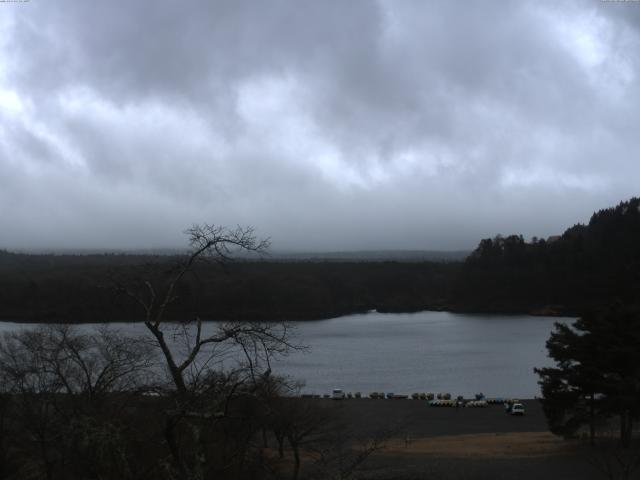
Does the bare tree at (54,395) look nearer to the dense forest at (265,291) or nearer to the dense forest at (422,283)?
the dense forest at (265,291)

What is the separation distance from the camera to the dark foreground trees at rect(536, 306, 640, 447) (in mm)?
14664

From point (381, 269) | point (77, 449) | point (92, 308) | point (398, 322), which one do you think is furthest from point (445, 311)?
point (77, 449)

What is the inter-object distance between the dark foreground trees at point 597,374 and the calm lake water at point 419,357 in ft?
46.2

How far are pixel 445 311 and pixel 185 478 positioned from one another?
270 feet

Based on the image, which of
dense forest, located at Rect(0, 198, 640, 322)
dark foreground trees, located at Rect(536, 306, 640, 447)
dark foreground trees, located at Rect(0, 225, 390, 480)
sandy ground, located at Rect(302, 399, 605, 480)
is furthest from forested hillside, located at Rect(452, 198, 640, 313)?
dark foreground trees, located at Rect(0, 225, 390, 480)

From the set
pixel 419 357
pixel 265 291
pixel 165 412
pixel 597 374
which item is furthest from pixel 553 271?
pixel 165 412

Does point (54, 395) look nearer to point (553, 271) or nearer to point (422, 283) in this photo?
point (553, 271)

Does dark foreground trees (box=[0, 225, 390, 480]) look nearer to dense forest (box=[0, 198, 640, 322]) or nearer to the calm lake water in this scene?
the calm lake water

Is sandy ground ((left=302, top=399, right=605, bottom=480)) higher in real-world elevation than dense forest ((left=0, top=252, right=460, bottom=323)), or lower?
lower

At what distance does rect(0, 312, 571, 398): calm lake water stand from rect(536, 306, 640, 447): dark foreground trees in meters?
14.1

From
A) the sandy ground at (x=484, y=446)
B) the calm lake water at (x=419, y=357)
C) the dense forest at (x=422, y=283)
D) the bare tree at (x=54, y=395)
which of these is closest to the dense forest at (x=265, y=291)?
the dense forest at (x=422, y=283)

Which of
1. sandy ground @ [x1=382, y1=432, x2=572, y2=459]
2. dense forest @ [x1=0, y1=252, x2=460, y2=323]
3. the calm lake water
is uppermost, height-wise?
dense forest @ [x1=0, y1=252, x2=460, y2=323]

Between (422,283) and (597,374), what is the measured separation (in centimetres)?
7653

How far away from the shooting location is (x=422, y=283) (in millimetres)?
91250
